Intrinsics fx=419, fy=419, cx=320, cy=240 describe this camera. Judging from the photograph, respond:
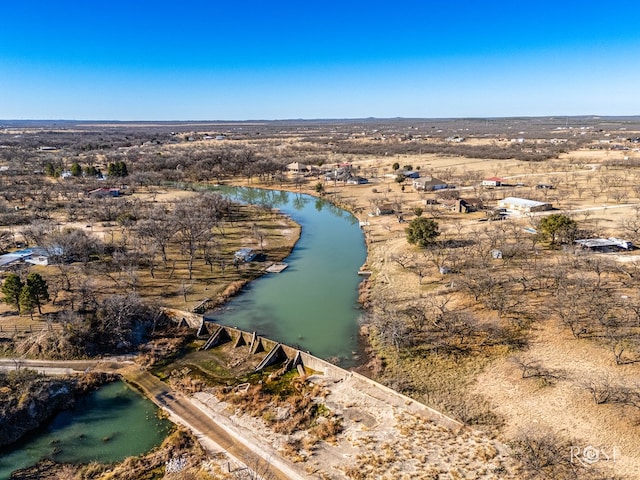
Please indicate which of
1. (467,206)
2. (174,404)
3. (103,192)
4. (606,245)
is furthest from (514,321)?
(103,192)

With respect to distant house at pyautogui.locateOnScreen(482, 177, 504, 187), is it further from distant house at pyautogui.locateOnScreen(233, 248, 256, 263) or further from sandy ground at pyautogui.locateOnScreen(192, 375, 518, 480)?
sandy ground at pyautogui.locateOnScreen(192, 375, 518, 480)

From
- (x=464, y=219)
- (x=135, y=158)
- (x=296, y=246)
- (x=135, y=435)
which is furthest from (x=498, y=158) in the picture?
(x=135, y=435)

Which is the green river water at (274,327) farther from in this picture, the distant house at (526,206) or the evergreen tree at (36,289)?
the distant house at (526,206)

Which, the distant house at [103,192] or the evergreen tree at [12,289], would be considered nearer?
the evergreen tree at [12,289]

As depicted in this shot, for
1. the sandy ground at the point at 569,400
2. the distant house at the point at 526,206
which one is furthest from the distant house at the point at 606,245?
the sandy ground at the point at 569,400

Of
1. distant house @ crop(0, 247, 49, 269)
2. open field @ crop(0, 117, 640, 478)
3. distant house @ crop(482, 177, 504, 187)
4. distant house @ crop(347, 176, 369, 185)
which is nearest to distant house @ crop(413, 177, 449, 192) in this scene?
distant house @ crop(482, 177, 504, 187)

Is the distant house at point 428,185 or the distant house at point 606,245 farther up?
the distant house at point 428,185

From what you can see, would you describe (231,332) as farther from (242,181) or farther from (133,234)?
(242,181)
